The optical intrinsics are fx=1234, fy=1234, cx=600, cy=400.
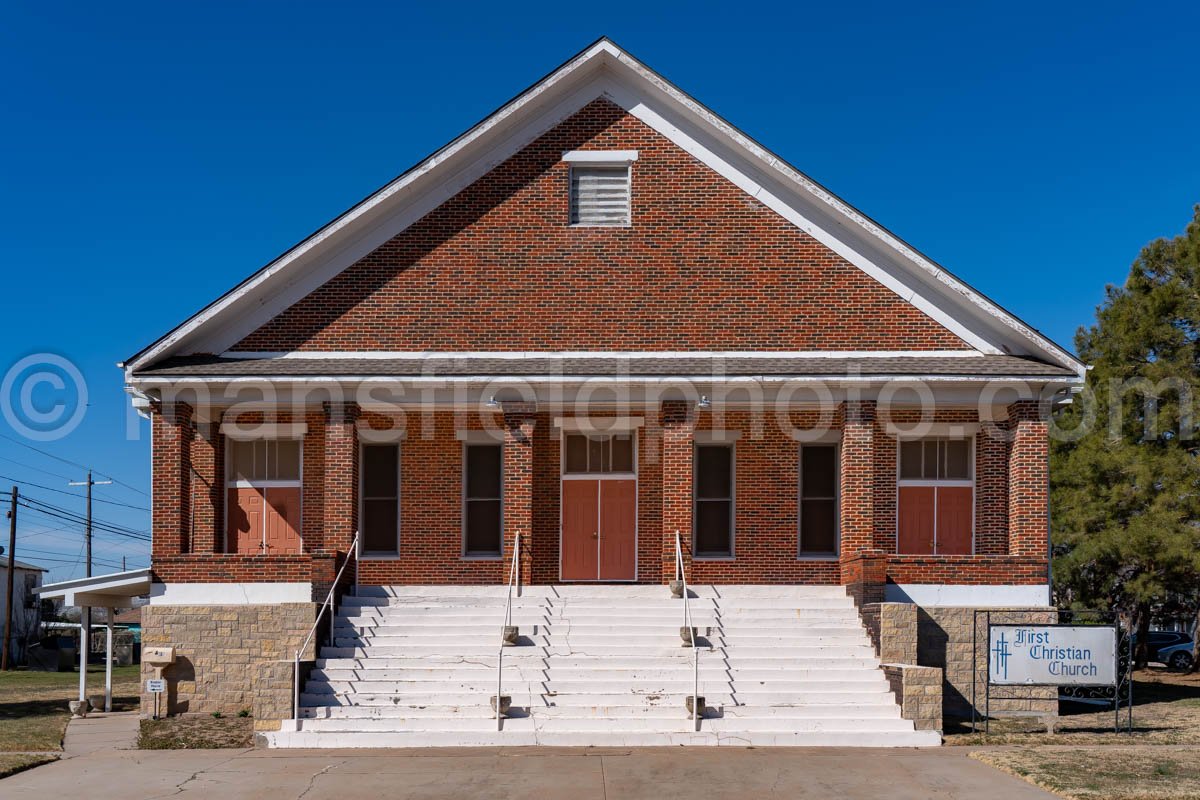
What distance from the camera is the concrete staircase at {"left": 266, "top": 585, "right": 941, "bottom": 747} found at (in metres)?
15.0

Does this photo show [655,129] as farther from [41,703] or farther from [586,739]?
[41,703]

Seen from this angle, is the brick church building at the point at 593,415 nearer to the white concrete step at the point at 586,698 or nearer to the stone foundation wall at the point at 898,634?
the stone foundation wall at the point at 898,634

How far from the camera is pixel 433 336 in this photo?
19984 mm

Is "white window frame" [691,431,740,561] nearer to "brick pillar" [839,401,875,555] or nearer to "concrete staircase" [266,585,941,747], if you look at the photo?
"concrete staircase" [266,585,941,747]

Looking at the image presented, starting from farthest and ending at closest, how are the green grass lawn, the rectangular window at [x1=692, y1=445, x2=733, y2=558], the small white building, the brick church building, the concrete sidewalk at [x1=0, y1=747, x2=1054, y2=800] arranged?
1. the small white building
2. the rectangular window at [x1=692, y1=445, x2=733, y2=558]
3. the brick church building
4. the green grass lawn
5. the concrete sidewalk at [x1=0, y1=747, x2=1054, y2=800]

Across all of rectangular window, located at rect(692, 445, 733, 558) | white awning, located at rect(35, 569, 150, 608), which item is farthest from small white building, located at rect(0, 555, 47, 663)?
rectangular window, located at rect(692, 445, 733, 558)

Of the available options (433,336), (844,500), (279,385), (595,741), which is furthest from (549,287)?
(595,741)

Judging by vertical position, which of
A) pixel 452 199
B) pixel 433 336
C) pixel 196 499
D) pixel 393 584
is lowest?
pixel 393 584

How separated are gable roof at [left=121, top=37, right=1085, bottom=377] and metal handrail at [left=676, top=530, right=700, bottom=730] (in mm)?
5601

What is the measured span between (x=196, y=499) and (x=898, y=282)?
39.7 feet

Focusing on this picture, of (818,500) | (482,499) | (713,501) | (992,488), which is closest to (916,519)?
(992,488)

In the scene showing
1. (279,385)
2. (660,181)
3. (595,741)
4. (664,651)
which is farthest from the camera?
(660,181)

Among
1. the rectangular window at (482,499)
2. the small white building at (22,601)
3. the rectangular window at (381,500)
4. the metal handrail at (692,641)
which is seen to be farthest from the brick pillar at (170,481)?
the small white building at (22,601)

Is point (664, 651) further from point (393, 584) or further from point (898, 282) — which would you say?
point (898, 282)
